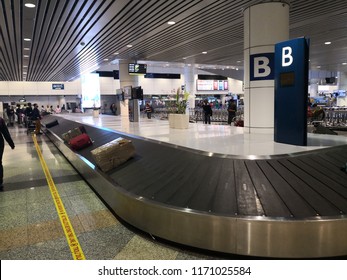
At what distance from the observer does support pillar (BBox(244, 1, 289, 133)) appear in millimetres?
7582

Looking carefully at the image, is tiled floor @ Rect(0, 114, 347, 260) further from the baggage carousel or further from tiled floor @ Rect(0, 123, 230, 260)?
the baggage carousel

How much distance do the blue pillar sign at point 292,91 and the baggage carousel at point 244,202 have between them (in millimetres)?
868

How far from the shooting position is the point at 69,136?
34.8ft

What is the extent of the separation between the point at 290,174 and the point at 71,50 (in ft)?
43.8

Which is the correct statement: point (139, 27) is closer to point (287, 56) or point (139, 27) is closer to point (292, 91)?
point (287, 56)

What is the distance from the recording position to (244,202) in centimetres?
368

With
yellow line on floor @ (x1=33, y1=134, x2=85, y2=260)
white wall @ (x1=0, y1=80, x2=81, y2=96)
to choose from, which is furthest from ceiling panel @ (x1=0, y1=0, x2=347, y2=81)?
white wall @ (x1=0, y1=80, x2=81, y2=96)

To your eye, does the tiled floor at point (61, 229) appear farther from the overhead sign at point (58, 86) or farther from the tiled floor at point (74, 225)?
the overhead sign at point (58, 86)

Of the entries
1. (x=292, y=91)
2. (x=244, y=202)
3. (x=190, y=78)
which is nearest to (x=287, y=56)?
(x=292, y=91)

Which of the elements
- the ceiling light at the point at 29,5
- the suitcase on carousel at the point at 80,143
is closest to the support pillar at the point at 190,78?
the suitcase on carousel at the point at 80,143

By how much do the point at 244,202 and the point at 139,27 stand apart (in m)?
8.46

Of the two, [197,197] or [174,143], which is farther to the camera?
[174,143]
